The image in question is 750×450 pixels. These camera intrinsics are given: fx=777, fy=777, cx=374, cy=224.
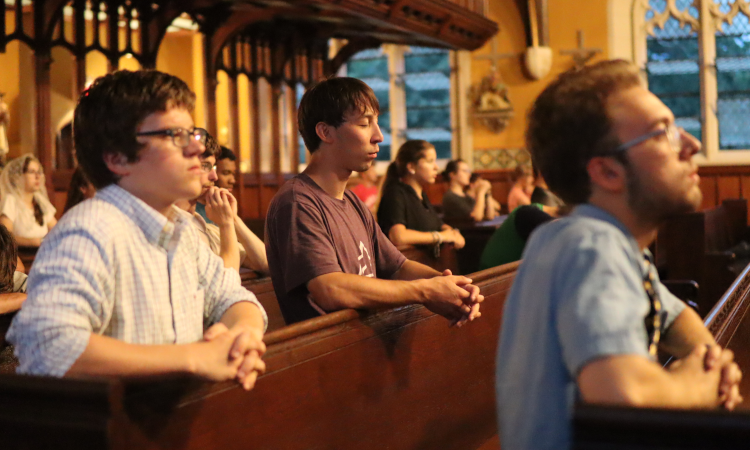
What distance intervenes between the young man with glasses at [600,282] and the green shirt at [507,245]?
244 centimetres

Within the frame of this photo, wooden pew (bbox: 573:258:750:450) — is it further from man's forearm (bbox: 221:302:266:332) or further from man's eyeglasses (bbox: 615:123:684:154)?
man's forearm (bbox: 221:302:266:332)

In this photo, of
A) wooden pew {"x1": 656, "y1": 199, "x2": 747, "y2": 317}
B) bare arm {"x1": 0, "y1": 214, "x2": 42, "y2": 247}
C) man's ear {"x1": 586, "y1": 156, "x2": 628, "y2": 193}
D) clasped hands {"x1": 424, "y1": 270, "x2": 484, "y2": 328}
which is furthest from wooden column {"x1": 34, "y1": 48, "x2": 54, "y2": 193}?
man's ear {"x1": 586, "y1": 156, "x2": 628, "y2": 193}

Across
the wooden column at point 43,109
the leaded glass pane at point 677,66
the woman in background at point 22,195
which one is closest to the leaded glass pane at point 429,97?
the leaded glass pane at point 677,66

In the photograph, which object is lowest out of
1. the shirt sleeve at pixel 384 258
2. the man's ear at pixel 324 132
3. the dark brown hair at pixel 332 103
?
the shirt sleeve at pixel 384 258

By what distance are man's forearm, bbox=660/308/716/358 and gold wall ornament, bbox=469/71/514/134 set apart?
10.4 metres

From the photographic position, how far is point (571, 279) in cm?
107

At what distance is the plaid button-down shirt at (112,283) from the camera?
136 cm

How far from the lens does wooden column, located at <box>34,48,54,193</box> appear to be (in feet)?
22.0

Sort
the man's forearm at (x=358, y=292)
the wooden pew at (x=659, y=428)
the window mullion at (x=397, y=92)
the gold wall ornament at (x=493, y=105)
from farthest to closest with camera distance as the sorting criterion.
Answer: the window mullion at (x=397, y=92)
the gold wall ornament at (x=493, y=105)
the man's forearm at (x=358, y=292)
the wooden pew at (x=659, y=428)

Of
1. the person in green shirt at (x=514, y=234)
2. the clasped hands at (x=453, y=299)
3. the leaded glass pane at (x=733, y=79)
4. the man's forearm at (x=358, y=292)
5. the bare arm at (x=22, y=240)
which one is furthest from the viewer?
the leaded glass pane at (x=733, y=79)

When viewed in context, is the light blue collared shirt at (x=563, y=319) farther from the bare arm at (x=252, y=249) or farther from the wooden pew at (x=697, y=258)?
the wooden pew at (x=697, y=258)

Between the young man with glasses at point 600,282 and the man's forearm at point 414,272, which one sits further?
the man's forearm at point 414,272

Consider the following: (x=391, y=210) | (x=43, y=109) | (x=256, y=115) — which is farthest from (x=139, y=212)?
(x=256, y=115)

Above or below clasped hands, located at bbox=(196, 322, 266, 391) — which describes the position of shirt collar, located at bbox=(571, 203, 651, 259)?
above
